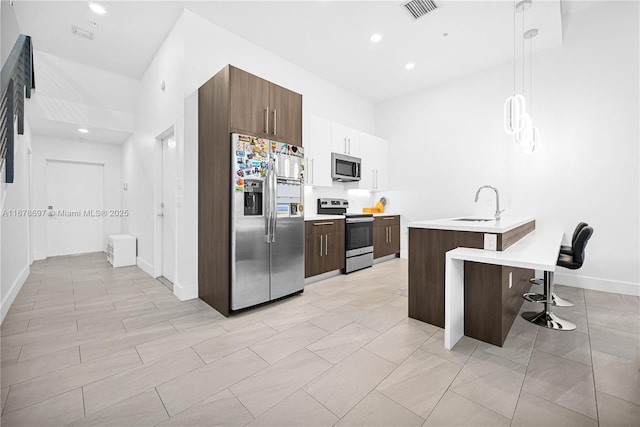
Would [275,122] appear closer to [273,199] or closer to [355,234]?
[273,199]

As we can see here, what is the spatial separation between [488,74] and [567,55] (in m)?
0.97

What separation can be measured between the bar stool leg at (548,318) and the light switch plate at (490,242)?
93 cm

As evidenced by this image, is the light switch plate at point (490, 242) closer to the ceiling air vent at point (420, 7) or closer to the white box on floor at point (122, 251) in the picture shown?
the ceiling air vent at point (420, 7)

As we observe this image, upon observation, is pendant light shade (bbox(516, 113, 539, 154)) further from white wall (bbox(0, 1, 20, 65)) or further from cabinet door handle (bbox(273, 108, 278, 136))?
white wall (bbox(0, 1, 20, 65))

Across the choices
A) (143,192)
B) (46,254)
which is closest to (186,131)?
(143,192)

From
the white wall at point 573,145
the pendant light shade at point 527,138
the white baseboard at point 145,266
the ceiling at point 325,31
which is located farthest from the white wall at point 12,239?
the white wall at point 573,145

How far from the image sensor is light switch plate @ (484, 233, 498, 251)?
7.27ft

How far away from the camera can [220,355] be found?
2.05m

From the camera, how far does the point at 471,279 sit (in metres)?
2.34

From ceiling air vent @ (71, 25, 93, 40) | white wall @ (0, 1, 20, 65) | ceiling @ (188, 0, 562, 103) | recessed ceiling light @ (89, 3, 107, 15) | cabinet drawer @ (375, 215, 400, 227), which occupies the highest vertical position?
ceiling air vent @ (71, 25, 93, 40)

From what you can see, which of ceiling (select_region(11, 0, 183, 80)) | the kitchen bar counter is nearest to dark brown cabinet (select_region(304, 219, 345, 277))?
the kitchen bar counter

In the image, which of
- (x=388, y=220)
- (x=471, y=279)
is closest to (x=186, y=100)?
(x=471, y=279)

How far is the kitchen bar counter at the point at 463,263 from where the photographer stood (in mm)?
1880

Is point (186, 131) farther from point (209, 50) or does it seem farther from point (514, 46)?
point (514, 46)
